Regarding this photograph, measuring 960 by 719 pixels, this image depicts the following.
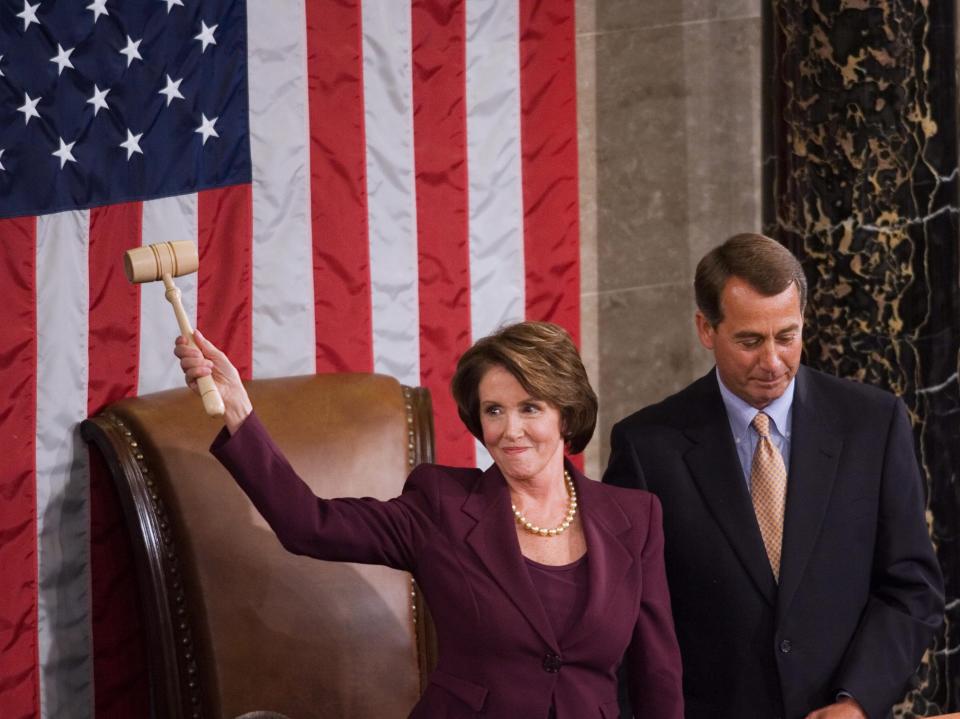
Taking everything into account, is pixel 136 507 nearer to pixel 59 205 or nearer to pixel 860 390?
pixel 59 205

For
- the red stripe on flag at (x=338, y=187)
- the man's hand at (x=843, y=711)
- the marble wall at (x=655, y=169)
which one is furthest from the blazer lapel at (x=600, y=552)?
the marble wall at (x=655, y=169)

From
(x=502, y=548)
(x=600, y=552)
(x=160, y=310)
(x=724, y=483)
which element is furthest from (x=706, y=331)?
(x=160, y=310)

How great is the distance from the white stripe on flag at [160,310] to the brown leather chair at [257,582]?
0.17 meters

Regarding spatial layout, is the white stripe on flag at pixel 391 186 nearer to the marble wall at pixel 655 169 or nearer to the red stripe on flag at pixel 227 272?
the red stripe on flag at pixel 227 272

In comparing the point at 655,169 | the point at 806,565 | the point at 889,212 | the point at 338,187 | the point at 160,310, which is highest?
the point at 655,169

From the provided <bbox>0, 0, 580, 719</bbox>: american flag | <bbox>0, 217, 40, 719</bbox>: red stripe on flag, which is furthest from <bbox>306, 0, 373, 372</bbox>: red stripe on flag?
<bbox>0, 217, 40, 719</bbox>: red stripe on flag

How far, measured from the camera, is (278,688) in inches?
127

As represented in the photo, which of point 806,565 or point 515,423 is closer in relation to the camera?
point 515,423

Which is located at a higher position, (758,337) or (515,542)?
(758,337)

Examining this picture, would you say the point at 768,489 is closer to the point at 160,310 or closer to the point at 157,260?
the point at 157,260

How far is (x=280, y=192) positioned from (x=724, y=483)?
5.42 ft

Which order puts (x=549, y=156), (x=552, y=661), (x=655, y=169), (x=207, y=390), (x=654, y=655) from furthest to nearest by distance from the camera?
(x=655, y=169) < (x=549, y=156) < (x=654, y=655) < (x=552, y=661) < (x=207, y=390)

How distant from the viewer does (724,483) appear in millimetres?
2695

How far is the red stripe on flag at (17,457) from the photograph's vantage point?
3.27 metres
